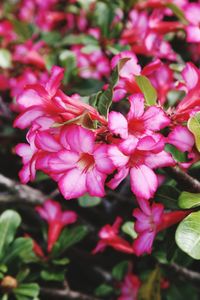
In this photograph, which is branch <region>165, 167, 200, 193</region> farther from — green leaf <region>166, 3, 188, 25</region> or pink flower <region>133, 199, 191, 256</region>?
green leaf <region>166, 3, 188, 25</region>

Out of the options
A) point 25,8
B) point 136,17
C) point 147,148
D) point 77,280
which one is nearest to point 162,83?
point 136,17

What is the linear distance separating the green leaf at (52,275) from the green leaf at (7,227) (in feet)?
0.53

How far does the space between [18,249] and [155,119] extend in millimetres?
820

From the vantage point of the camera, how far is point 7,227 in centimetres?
162

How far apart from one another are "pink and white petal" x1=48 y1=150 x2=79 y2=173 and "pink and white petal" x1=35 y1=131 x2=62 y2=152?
0.05ft

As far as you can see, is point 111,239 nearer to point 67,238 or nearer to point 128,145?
point 67,238

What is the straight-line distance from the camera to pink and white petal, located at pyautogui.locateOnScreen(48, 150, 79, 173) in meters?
0.94

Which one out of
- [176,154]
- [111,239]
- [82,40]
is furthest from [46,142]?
[82,40]

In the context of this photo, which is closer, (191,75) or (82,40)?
(191,75)

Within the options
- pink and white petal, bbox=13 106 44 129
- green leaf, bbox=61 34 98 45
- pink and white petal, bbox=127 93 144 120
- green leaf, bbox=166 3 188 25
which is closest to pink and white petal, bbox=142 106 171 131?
pink and white petal, bbox=127 93 144 120

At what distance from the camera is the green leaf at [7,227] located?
1.60 meters

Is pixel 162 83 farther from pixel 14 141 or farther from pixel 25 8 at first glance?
pixel 25 8

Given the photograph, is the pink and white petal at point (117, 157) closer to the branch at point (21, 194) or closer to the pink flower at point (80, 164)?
the pink flower at point (80, 164)

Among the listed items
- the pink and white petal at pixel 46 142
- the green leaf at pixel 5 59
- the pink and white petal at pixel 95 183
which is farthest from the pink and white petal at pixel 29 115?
the green leaf at pixel 5 59
